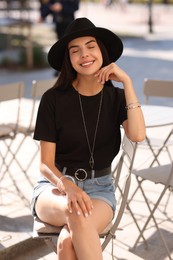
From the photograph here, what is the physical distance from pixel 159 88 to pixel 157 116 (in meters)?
0.87

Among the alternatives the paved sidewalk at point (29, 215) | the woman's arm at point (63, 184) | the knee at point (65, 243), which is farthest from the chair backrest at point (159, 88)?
the knee at point (65, 243)

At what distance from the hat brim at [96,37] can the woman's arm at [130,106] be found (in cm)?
15

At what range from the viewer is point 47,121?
3.53 metres

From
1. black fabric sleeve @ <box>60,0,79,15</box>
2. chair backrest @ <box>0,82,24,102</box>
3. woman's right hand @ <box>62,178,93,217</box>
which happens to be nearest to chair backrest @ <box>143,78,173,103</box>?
chair backrest @ <box>0,82,24,102</box>

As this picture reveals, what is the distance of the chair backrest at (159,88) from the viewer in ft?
18.3

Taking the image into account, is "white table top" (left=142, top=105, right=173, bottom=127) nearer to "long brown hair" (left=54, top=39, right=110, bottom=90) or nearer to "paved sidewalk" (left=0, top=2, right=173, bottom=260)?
"paved sidewalk" (left=0, top=2, right=173, bottom=260)

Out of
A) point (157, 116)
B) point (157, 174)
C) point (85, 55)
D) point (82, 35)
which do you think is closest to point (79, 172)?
point (85, 55)

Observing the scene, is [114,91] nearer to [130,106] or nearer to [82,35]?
[130,106]

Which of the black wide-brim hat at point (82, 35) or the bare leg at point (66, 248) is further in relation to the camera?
the black wide-brim hat at point (82, 35)

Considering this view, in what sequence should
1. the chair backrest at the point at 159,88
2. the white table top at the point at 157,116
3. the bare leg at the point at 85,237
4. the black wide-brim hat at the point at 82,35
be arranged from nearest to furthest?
1. the bare leg at the point at 85,237
2. the black wide-brim hat at the point at 82,35
3. the white table top at the point at 157,116
4. the chair backrest at the point at 159,88

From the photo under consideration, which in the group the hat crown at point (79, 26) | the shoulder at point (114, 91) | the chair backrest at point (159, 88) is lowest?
the chair backrest at point (159, 88)

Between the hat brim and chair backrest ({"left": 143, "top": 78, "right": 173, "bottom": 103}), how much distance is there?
75.7 inches

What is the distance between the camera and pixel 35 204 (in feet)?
11.4

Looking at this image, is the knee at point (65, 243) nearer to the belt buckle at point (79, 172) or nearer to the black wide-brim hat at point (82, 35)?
the belt buckle at point (79, 172)
